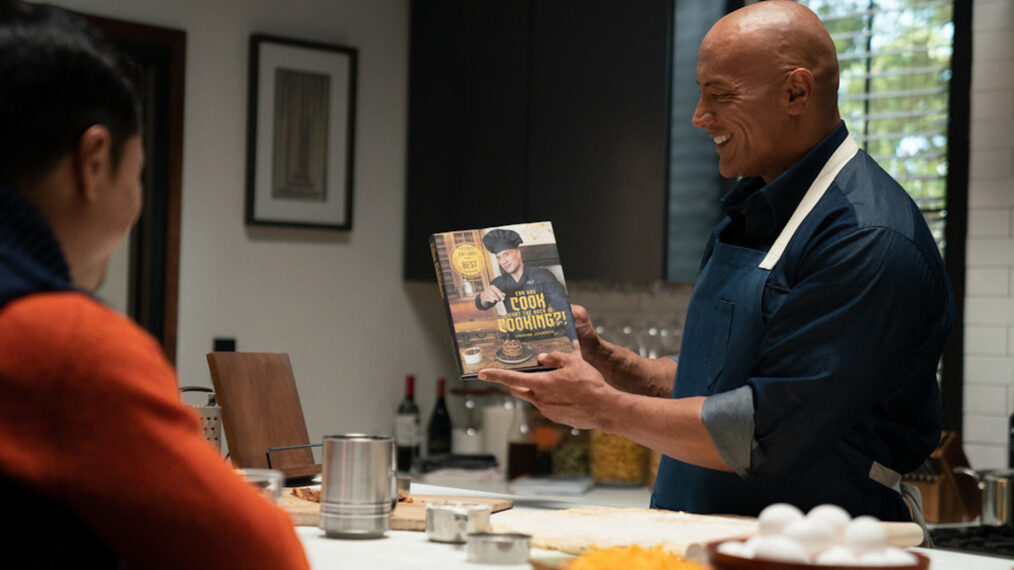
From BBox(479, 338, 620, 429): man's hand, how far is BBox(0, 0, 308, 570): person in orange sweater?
0.93 meters

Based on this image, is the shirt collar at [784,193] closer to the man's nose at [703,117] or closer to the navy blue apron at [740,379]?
the navy blue apron at [740,379]

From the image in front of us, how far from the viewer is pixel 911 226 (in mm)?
1845

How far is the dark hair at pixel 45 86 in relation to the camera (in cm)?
102

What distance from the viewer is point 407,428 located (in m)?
4.71

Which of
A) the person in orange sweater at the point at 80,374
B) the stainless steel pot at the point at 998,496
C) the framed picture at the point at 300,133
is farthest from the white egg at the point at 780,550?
the framed picture at the point at 300,133

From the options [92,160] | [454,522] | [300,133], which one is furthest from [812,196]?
[300,133]

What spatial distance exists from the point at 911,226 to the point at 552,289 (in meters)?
0.60

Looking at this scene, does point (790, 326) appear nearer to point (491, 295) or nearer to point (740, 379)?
point (740, 379)

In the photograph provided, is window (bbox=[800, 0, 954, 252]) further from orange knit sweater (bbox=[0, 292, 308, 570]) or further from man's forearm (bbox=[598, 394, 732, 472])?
orange knit sweater (bbox=[0, 292, 308, 570])

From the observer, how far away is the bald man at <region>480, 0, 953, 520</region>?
5.89 feet

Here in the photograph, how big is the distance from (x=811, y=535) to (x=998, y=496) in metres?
2.46

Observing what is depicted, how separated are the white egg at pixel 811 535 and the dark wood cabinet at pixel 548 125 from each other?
117 inches

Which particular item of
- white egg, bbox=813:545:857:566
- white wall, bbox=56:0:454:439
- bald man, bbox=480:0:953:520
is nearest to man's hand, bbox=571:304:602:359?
bald man, bbox=480:0:953:520

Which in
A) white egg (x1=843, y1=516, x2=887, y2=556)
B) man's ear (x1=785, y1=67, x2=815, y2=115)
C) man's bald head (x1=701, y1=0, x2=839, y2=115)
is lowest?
white egg (x1=843, y1=516, x2=887, y2=556)
